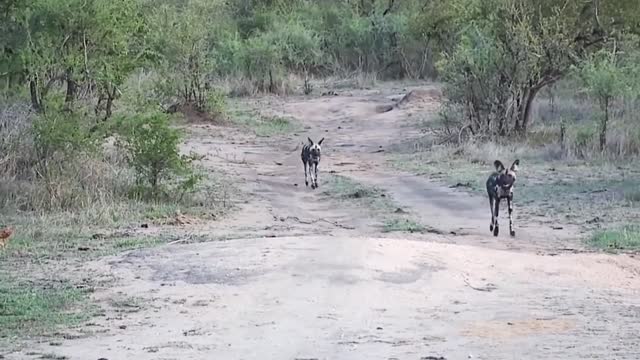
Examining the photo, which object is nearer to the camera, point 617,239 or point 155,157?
point 617,239

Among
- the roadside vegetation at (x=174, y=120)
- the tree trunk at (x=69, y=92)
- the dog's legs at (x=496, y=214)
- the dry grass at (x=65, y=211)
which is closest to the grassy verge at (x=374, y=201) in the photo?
the roadside vegetation at (x=174, y=120)

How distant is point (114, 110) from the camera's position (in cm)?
1920

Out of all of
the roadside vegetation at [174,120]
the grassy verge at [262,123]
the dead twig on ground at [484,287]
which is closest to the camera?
the dead twig on ground at [484,287]

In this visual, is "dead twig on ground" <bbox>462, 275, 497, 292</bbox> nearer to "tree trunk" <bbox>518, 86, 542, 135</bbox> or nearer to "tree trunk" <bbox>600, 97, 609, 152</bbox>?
"tree trunk" <bbox>600, 97, 609, 152</bbox>

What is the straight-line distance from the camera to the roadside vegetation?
14.6 meters

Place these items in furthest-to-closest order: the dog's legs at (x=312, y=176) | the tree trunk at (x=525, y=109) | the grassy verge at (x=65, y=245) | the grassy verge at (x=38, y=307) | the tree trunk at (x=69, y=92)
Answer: the tree trunk at (x=525, y=109) < the dog's legs at (x=312, y=176) < the tree trunk at (x=69, y=92) < the grassy verge at (x=65, y=245) < the grassy verge at (x=38, y=307)

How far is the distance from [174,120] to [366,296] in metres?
13.2

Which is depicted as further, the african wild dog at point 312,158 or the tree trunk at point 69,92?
the african wild dog at point 312,158

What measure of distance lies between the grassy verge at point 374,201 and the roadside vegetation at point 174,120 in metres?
0.17

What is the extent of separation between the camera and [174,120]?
22016 millimetres

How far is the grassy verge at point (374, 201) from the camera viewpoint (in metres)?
14.5

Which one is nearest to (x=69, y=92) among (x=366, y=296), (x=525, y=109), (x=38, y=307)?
(x=38, y=307)

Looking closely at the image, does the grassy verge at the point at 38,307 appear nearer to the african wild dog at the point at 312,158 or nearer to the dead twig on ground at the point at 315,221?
the dead twig on ground at the point at 315,221

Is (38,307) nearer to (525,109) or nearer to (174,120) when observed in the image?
(174,120)
